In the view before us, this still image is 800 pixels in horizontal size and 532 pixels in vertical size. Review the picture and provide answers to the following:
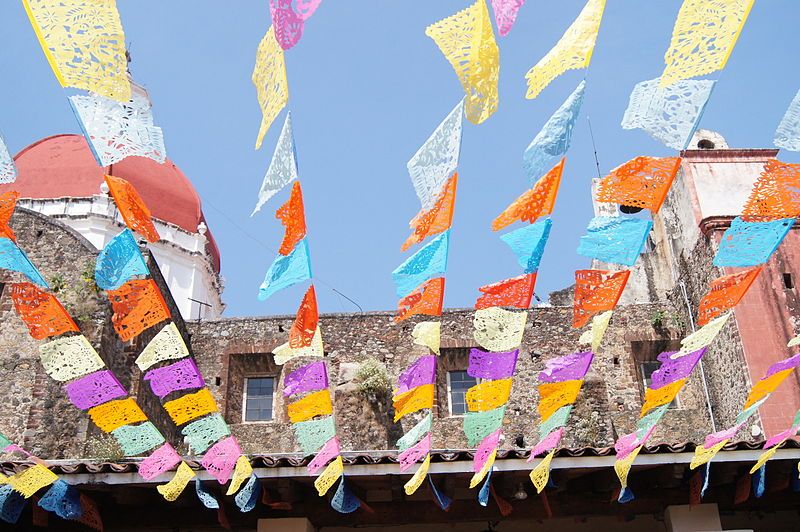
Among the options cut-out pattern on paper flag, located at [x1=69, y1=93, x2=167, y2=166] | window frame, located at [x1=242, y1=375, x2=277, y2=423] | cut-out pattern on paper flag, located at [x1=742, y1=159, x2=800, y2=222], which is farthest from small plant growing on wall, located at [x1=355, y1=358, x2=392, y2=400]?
cut-out pattern on paper flag, located at [x1=69, y1=93, x2=167, y2=166]

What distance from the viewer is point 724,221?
16.6 metres

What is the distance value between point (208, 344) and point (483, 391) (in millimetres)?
10657

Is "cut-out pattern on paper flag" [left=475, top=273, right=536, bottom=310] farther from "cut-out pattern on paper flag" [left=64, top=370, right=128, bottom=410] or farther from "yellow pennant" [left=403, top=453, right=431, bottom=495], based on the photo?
"cut-out pattern on paper flag" [left=64, top=370, right=128, bottom=410]

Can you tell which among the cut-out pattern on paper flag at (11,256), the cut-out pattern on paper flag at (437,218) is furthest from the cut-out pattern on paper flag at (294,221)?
the cut-out pattern on paper flag at (11,256)

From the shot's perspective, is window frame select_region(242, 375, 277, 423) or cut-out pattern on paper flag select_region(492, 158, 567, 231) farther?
window frame select_region(242, 375, 277, 423)

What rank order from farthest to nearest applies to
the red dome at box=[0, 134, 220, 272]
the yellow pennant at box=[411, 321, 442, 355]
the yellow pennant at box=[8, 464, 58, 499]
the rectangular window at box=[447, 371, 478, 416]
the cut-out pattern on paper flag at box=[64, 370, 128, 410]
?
1. the red dome at box=[0, 134, 220, 272]
2. the rectangular window at box=[447, 371, 478, 416]
3. the cut-out pattern on paper flag at box=[64, 370, 128, 410]
4. the yellow pennant at box=[411, 321, 442, 355]
5. the yellow pennant at box=[8, 464, 58, 499]

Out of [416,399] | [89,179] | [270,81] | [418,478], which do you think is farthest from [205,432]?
[89,179]

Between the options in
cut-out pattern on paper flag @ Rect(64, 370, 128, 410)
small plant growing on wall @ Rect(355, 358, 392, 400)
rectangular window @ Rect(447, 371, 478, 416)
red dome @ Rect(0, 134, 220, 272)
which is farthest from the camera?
red dome @ Rect(0, 134, 220, 272)

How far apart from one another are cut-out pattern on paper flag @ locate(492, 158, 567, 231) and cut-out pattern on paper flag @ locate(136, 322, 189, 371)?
10.4ft

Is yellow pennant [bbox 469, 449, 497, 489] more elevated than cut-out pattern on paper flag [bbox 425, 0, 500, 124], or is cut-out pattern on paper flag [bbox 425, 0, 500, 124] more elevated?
cut-out pattern on paper flag [bbox 425, 0, 500, 124]

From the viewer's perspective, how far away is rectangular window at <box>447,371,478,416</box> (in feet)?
57.8

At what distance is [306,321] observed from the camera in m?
8.60

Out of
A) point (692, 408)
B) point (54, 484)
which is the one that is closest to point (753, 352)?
point (692, 408)

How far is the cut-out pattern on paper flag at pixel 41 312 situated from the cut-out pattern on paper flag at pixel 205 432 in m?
1.48
